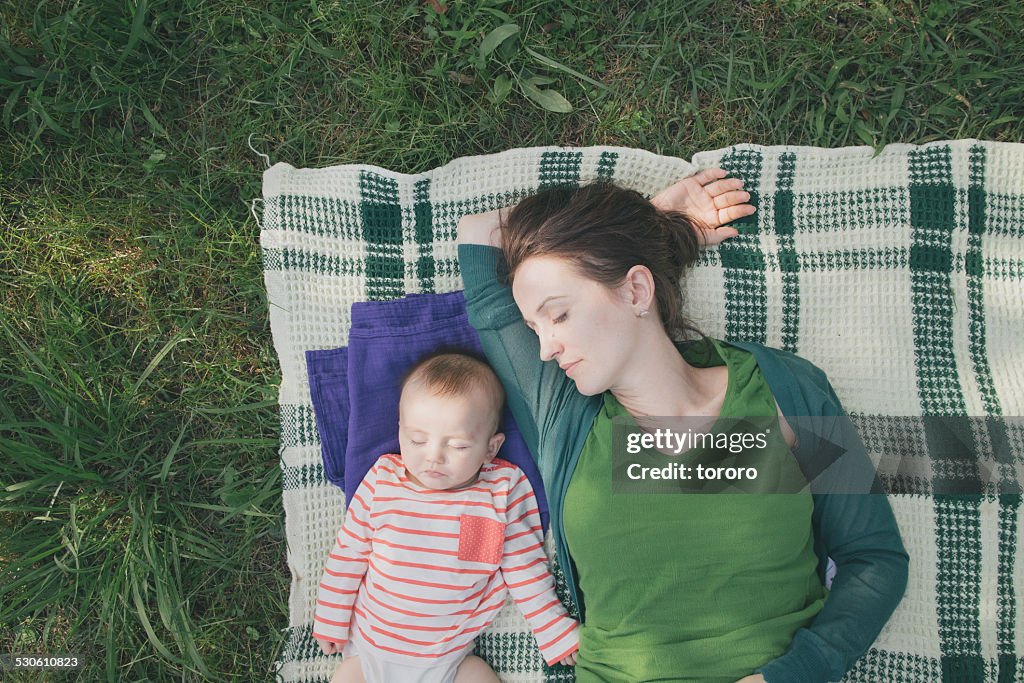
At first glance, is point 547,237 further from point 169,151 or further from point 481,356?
point 169,151

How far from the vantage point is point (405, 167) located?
2707mm

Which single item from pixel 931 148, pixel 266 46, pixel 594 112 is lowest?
pixel 931 148

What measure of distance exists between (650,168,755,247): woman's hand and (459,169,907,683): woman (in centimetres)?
19

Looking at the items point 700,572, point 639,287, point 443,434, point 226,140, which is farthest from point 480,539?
point 226,140

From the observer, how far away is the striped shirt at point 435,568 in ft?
7.48

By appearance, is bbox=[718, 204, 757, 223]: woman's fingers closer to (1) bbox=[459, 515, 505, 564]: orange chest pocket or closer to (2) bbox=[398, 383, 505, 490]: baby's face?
(2) bbox=[398, 383, 505, 490]: baby's face

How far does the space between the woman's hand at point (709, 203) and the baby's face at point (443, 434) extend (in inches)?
35.1

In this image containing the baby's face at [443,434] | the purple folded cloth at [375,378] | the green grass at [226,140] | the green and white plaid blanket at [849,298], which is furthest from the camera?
the green grass at [226,140]

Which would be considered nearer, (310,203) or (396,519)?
(396,519)

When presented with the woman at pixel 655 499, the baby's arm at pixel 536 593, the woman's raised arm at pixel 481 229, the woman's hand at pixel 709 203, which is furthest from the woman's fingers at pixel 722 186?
the baby's arm at pixel 536 593

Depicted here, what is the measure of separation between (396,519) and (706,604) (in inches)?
36.4

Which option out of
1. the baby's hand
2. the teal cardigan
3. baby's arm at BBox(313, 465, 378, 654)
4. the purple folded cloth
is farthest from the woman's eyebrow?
the baby's hand

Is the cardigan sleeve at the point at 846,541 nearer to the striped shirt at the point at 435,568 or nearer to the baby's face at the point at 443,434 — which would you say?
the striped shirt at the point at 435,568

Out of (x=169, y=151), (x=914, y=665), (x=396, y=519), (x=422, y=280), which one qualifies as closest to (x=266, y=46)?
(x=169, y=151)
